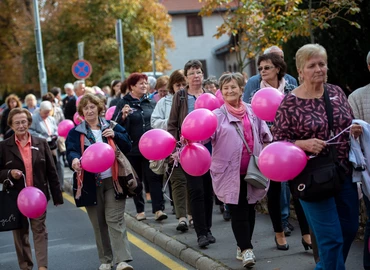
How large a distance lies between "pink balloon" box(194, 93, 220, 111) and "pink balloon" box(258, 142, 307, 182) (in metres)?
2.54

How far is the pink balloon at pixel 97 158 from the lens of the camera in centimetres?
714

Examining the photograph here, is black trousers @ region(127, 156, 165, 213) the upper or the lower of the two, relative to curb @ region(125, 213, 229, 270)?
upper

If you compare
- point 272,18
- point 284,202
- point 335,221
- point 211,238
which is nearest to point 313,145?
point 335,221

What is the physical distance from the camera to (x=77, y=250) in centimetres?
936

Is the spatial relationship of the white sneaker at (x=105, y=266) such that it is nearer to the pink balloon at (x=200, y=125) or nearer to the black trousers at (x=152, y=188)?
the pink balloon at (x=200, y=125)

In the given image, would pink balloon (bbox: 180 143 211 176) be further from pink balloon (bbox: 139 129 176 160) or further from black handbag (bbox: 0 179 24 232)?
black handbag (bbox: 0 179 24 232)

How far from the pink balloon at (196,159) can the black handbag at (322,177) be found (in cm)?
177

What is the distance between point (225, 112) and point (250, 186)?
77cm

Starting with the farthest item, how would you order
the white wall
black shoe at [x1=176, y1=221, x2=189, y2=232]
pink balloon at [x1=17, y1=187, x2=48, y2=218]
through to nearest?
the white wall → black shoe at [x1=176, y1=221, x2=189, y2=232] → pink balloon at [x1=17, y1=187, x2=48, y2=218]

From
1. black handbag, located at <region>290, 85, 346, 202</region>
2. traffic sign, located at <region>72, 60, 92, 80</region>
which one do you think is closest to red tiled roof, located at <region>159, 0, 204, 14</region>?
traffic sign, located at <region>72, 60, 92, 80</region>

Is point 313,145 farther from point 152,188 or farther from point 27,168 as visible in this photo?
point 152,188

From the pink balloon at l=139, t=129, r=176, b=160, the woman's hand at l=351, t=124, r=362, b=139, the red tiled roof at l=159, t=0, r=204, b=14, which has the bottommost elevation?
the pink balloon at l=139, t=129, r=176, b=160

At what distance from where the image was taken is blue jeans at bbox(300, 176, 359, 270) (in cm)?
536

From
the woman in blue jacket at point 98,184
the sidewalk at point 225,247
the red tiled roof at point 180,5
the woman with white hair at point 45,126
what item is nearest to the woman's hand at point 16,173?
the woman in blue jacket at point 98,184
